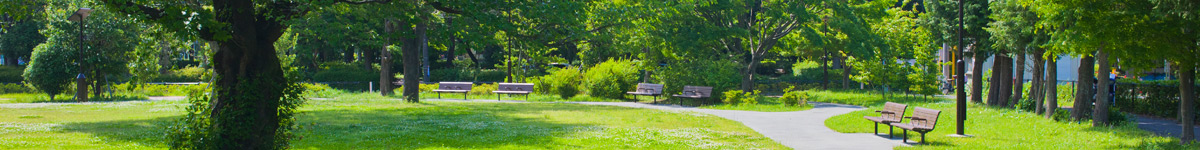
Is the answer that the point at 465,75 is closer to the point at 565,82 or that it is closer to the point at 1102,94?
the point at 565,82

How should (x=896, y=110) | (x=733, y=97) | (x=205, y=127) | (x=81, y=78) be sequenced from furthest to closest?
(x=81, y=78), (x=733, y=97), (x=896, y=110), (x=205, y=127)

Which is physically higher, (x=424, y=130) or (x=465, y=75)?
(x=465, y=75)

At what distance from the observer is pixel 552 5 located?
17.9 m

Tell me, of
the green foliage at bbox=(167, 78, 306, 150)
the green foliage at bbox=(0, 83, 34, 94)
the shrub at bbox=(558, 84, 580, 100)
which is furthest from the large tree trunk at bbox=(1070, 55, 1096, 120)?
the green foliage at bbox=(0, 83, 34, 94)

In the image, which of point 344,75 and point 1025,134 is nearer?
point 1025,134

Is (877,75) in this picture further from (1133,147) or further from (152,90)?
(152,90)

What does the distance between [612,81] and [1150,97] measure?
14229 millimetres

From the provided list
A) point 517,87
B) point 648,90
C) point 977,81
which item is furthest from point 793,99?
point 517,87

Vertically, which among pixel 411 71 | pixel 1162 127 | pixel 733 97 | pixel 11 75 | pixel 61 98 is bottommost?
pixel 1162 127

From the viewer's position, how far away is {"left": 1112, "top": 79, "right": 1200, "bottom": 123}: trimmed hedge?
1788 centimetres

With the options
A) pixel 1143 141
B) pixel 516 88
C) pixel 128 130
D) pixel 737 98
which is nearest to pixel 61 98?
pixel 516 88

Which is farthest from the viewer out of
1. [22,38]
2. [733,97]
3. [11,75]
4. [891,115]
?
[22,38]

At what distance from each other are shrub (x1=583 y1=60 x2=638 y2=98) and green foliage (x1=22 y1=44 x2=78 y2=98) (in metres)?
14.6

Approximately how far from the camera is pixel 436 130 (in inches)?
539
